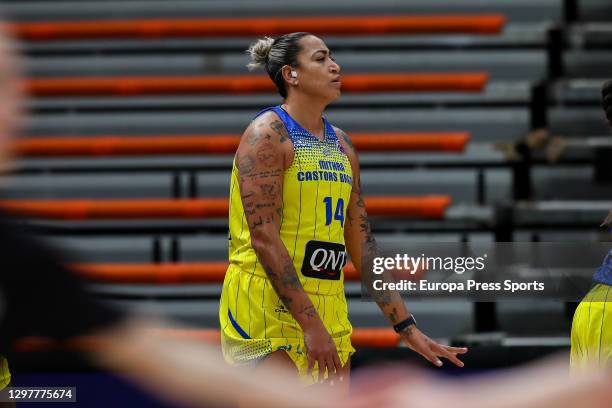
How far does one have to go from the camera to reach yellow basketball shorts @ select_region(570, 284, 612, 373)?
341 centimetres

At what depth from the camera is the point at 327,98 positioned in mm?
3492

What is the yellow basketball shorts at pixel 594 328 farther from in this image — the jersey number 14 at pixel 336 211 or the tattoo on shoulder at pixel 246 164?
the tattoo on shoulder at pixel 246 164

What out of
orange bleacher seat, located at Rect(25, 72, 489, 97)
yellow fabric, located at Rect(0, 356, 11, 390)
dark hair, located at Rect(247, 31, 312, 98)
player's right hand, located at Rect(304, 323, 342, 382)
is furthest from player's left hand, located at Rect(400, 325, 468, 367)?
orange bleacher seat, located at Rect(25, 72, 489, 97)

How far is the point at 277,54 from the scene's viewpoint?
3.56 metres

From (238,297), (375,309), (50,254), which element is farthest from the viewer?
(375,309)

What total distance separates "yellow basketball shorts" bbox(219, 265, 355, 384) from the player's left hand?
27 cm

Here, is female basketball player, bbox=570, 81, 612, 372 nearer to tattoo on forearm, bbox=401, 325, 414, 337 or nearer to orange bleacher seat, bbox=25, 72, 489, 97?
tattoo on forearm, bbox=401, 325, 414, 337

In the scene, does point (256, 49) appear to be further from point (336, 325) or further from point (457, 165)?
point (457, 165)

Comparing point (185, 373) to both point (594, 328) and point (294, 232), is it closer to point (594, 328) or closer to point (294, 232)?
point (294, 232)

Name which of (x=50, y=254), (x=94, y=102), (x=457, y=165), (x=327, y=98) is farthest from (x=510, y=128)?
(x=50, y=254)

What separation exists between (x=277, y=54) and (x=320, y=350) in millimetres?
1059

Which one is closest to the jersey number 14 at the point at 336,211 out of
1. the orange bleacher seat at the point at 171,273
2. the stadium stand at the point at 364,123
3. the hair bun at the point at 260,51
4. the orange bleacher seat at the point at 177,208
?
the hair bun at the point at 260,51

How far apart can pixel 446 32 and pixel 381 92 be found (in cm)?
71

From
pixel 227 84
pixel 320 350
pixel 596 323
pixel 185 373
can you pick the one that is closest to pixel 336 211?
pixel 320 350
